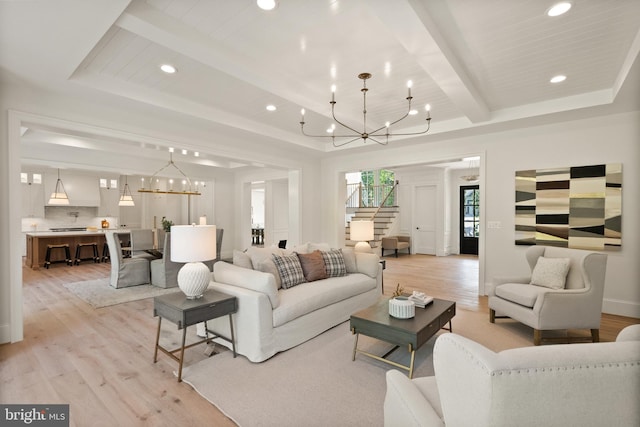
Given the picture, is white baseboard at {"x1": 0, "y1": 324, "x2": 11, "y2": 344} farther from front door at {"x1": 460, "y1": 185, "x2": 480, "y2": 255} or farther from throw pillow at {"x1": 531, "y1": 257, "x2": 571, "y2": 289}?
front door at {"x1": 460, "y1": 185, "x2": 480, "y2": 255}

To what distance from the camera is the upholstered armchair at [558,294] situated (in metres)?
3.20

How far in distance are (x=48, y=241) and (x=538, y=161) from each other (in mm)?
10463

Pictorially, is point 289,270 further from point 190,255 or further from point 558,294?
point 558,294

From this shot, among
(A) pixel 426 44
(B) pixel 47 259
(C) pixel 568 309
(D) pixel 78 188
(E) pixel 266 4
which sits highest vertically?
(E) pixel 266 4

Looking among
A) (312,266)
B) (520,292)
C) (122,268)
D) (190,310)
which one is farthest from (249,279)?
(122,268)

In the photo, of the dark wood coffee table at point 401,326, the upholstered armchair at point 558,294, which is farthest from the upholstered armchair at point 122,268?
the upholstered armchair at point 558,294

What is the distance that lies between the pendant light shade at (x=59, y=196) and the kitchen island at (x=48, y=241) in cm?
102

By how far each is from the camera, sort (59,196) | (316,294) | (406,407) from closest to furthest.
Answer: (406,407) < (316,294) < (59,196)

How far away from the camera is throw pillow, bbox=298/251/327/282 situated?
393 cm

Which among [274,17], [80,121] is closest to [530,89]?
[274,17]

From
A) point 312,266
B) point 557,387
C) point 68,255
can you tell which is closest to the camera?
point 557,387

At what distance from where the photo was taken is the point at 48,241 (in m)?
7.69

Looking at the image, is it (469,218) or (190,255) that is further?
(469,218)

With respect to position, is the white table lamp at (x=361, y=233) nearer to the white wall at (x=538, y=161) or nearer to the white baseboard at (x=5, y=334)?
the white wall at (x=538, y=161)
